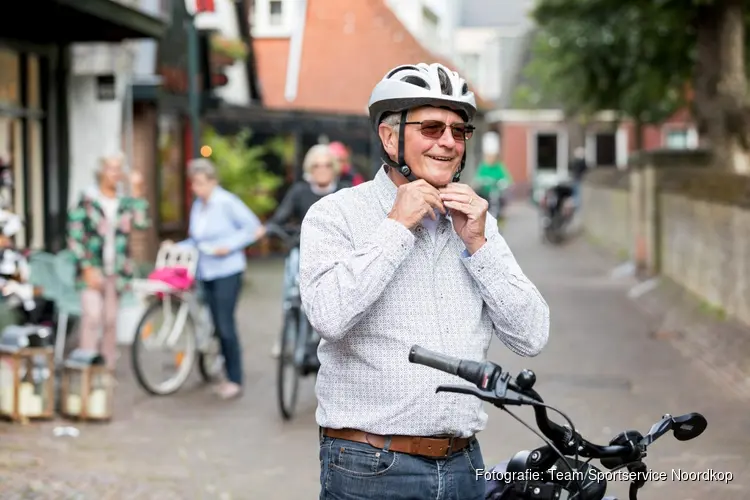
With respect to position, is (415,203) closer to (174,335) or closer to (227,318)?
(227,318)

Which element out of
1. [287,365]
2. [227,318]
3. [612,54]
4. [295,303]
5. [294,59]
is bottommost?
[287,365]

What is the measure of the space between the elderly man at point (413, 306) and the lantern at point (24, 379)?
5.54m

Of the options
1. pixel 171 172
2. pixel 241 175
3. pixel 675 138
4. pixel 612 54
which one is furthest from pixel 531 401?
pixel 675 138

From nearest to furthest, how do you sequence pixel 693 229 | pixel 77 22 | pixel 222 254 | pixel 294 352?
pixel 294 352, pixel 222 254, pixel 77 22, pixel 693 229

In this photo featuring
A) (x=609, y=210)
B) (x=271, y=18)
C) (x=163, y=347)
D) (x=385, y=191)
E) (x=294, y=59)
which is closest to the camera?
(x=385, y=191)

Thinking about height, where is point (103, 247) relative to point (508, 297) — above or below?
below

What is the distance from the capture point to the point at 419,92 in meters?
3.18

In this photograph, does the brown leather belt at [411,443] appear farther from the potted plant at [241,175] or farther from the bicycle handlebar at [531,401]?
the potted plant at [241,175]

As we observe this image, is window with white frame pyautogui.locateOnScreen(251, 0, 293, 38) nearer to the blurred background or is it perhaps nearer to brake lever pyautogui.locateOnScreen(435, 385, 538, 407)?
the blurred background

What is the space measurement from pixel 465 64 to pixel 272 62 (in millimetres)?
32678

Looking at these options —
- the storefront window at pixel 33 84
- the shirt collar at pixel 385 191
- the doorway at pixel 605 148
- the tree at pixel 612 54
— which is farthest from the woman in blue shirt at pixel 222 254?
the doorway at pixel 605 148

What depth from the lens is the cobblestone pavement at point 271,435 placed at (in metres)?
6.71

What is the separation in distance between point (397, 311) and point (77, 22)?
971 centimetres

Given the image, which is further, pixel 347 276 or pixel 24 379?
pixel 24 379
